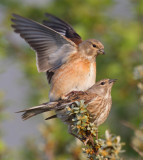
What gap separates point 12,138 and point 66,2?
3464 millimetres

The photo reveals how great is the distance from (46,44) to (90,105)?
52.2 inches

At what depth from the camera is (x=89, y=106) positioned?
4969mm

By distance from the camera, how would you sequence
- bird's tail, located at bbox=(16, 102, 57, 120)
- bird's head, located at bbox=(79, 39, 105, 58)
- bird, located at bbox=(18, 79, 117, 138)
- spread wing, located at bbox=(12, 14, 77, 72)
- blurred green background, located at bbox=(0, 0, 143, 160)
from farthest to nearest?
1. blurred green background, located at bbox=(0, 0, 143, 160)
2. bird's head, located at bbox=(79, 39, 105, 58)
3. spread wing, located at bbox=(12, 14, 77, 72)
4. bird's tail, located at bbox=(16, 102, 57, 120)
5. bird, located at bbox=(18, 79, 117, 138)

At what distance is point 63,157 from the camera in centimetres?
644

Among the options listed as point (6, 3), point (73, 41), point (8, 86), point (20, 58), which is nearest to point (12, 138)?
point (8, 86)

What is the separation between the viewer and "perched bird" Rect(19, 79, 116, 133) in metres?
4.90

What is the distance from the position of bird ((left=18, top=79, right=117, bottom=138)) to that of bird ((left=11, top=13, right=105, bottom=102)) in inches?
10.4

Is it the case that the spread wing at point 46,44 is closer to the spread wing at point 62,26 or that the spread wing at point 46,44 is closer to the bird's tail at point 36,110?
the spread wing at point 62,26

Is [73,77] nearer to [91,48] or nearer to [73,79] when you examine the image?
[73,79]

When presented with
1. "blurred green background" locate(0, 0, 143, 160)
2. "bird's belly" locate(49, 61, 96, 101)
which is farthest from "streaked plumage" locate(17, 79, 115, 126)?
"blurred green background" locate(0, 0, 143, 160)

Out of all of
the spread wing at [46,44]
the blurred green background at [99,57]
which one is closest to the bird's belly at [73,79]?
the spread wing at [46,44]

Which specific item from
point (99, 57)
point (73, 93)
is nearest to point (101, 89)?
point (73, 93)

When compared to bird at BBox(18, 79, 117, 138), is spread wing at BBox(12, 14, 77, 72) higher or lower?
higher

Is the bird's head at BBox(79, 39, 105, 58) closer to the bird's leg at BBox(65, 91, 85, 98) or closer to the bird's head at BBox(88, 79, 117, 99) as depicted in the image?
the bird's head at BBox(88, 79, 117, 99)
